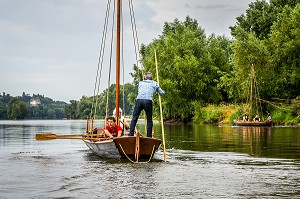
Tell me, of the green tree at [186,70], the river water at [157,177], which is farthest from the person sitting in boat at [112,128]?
the green tree at [186,70]

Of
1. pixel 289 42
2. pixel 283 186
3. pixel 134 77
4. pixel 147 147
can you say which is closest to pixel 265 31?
pixel 289 42

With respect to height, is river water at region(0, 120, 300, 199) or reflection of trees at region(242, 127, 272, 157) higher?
reflection of trees at region(242, 127, 272, 157)

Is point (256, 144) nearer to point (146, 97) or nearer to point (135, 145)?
point (146, 97)

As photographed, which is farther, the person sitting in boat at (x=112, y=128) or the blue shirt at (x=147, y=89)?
the person sitting in boat at (x=112, y=128)

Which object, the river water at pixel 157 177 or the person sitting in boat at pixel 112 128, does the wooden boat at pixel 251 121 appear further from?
the person sitting in boat at pixel 112 128

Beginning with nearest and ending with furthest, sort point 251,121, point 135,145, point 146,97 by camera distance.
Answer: point 135,145 < point 146,97 < point 251,121

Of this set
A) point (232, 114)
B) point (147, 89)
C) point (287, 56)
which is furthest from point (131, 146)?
point (287, 56)

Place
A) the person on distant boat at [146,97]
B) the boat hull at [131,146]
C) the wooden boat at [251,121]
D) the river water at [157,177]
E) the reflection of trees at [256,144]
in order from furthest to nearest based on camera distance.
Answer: the wooden boat at [251,121] < the reflection of trees at [256,144] < the person on distant boat at [146,97] < the boat hull at [131,146] < the river water at [157,177]

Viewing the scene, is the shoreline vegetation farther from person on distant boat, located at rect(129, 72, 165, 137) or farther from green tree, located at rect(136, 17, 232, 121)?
person on distant boat, located at rect(129, 72, 165, 137)

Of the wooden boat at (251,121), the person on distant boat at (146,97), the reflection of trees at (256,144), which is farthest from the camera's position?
the wooden boat at (251,121)

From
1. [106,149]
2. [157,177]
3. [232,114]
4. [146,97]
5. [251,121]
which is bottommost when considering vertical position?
[157,177]

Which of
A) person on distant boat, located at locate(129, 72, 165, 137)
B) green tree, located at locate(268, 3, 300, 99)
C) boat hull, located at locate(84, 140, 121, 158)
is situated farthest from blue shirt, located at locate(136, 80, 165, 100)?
green tree, located at locate(268, 3, 300, 99)

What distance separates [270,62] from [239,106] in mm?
6951

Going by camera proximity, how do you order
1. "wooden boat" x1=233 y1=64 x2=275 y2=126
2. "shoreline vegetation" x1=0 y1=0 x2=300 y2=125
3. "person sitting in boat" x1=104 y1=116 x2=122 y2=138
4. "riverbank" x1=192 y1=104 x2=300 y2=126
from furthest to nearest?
"shoreline vegetation" x1=0 y1=0 x2=300 y2=125
"riverbank" x1=192 y1=104 x2=300 y2=126
"wooden boat" x1=233 y1=64 x2=275 y2=126
"person sitting in boat" x1=104 y1=116 x2=122 y2=138
